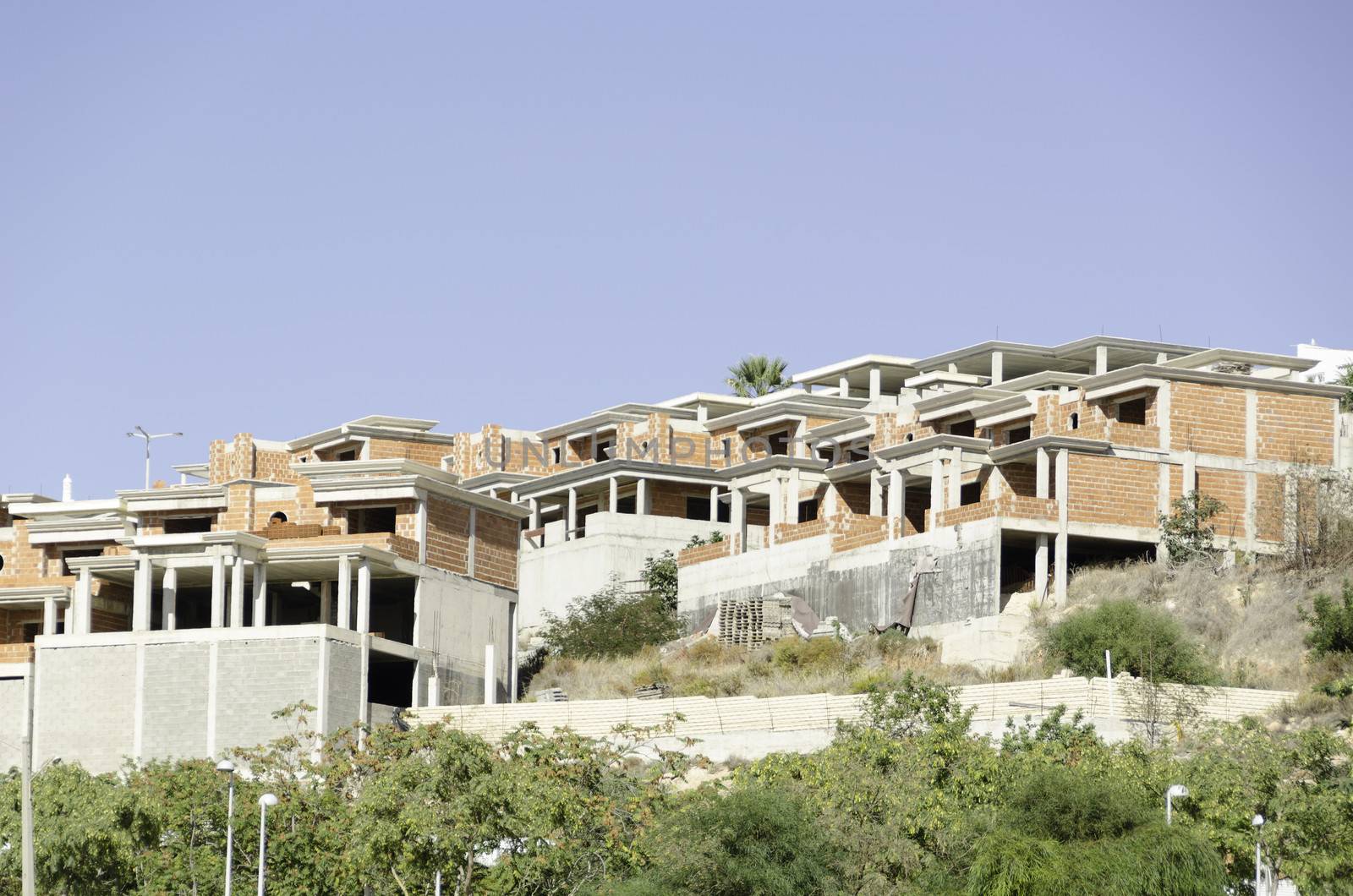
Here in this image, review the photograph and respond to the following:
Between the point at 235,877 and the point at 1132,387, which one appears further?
the point at 1132,387

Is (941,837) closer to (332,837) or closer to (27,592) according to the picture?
(332,837)

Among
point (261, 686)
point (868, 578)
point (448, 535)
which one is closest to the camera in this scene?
point (261, 686)

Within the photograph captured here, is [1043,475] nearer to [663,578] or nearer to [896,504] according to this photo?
[896,504]

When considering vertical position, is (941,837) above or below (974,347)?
below

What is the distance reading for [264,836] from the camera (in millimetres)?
54500

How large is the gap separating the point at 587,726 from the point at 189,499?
73.2ft

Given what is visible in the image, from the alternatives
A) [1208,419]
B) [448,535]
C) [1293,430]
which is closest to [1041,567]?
[1208,419]

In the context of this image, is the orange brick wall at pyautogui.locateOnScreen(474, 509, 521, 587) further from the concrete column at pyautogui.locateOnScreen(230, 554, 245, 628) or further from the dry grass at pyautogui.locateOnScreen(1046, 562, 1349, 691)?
the dry grass at pyautogui.locateOnScreen(1046, 562, 1349, 691)

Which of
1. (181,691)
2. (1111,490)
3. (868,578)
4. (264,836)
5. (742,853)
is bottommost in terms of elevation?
(264,836)

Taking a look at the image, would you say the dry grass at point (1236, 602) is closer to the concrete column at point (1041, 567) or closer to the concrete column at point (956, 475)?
the concrete column at point (1041, 567)

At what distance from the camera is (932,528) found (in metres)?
76.5

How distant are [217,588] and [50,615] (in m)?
12.2

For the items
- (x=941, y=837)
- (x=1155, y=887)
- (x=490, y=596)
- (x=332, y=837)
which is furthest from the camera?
(x=490, y=596)

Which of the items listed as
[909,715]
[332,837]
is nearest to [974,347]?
[909,715]
